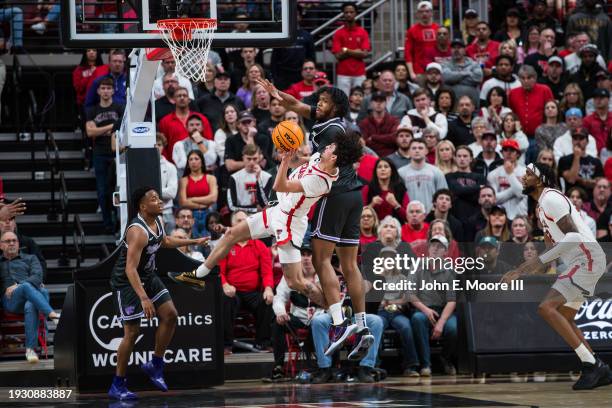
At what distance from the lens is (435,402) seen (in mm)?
11469

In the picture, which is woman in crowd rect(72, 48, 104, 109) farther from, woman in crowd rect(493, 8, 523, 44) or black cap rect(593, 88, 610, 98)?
black cap rect(593, 88, 610, 98)

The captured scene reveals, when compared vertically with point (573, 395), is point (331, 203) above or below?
above

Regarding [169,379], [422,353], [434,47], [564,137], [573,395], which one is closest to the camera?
[573,395]

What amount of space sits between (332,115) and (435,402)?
2.78 m

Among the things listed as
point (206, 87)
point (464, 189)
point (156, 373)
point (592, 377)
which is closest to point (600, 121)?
point (464, 189)

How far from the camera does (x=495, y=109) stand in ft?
64.4

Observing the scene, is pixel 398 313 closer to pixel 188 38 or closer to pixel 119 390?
pixel 119 390

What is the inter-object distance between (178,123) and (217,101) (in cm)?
115

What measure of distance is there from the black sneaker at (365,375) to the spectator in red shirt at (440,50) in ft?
26.2

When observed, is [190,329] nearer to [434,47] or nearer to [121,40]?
[121,40]

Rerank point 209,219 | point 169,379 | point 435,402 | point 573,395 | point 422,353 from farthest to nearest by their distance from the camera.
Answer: point 209,219 → point 422,353 → point 169,379 → point 573,395 → point 435,402

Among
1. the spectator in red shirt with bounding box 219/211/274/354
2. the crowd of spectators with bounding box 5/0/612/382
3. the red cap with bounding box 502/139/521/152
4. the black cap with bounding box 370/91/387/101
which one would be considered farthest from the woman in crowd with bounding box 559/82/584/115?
the spectator in red shirt with bounding box 219/211/274/354

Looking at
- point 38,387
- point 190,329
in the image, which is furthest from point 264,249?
point 38,387

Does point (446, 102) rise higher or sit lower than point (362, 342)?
higher
